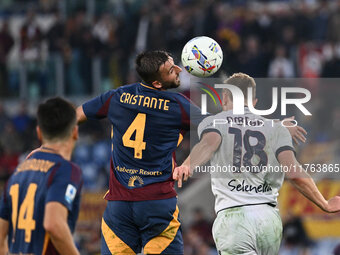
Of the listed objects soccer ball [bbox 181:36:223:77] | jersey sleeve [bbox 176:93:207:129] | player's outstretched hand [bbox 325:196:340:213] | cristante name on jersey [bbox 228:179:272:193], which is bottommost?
player's outstretched hand [bbox 325:196:340:213]

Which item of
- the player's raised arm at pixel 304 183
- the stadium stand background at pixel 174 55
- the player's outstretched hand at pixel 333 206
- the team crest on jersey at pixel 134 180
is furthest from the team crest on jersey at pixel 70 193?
the stadium stand background at pixel 174 55

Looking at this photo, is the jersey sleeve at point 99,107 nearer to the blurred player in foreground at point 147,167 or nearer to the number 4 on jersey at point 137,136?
the blurred player in foreground at point 147,167

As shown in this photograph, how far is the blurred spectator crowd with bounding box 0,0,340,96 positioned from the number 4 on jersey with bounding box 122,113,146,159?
31.9ft

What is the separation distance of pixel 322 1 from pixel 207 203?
6.12 m

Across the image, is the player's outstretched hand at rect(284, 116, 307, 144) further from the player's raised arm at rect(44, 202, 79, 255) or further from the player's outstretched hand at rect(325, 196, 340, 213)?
the player's raised arm at rect(44, 202, 79, 255)

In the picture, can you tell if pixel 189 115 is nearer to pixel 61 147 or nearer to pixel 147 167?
pixel 147 167

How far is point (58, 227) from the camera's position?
5863mm

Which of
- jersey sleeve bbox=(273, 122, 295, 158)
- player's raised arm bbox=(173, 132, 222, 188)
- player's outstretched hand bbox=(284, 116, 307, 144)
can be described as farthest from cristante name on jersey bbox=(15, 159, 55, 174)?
player's outstretched hand bbox=(284, 116, 307, 144)

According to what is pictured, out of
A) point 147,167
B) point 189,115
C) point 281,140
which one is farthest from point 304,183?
point 147,167

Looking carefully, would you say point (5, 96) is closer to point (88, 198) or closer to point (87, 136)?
point (87, 136)

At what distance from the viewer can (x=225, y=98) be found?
7.66 meters

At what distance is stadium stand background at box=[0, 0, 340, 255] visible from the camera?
16219 mm

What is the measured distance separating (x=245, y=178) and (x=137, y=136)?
1213 mm

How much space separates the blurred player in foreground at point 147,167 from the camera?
25.1ft
